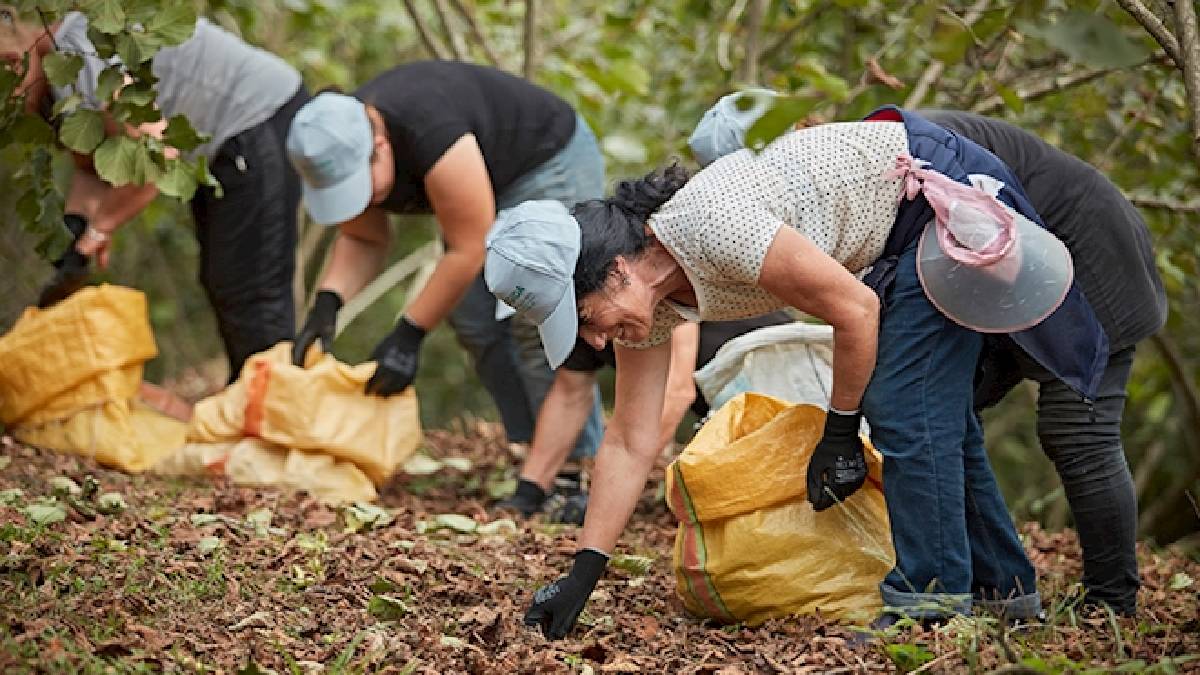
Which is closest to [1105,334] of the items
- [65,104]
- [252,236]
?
[65,104]

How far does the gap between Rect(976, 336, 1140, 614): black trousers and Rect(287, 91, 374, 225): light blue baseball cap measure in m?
1.83

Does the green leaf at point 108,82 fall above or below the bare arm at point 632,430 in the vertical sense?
above

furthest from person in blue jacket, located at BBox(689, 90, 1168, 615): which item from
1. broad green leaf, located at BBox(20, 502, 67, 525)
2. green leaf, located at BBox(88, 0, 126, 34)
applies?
broad green leaf, located at BBox(20, 502, 67, 525)

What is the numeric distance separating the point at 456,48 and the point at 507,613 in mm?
3094

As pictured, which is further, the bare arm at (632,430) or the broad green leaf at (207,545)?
the broad green leaf at (207,545)

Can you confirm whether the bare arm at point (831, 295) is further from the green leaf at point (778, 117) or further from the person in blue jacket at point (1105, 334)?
the green leaf at point (778, 117)

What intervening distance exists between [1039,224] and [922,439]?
51cm

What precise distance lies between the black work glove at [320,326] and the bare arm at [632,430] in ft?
5.50

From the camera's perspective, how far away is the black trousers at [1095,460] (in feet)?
9.41

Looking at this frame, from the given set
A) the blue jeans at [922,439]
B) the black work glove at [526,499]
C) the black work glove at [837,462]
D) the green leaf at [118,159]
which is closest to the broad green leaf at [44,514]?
the green leaf at [118,159]

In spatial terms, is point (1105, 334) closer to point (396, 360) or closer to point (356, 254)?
point (396, 360)

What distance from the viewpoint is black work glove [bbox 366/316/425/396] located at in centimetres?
406

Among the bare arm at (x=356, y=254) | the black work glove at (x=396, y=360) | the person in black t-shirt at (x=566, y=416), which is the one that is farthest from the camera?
the bare arm at (x=356, y=254)

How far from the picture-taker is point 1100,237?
9.29 ft
